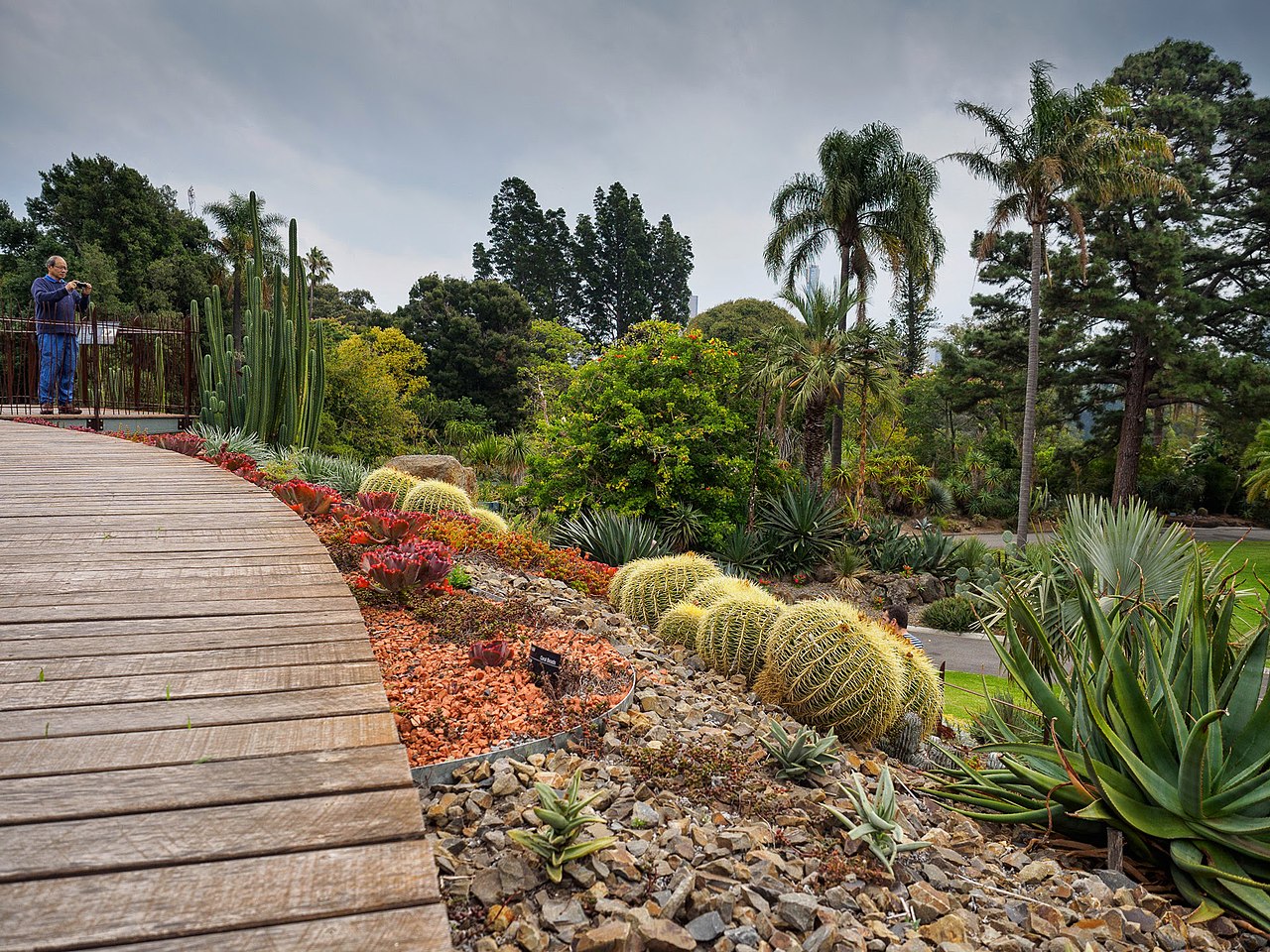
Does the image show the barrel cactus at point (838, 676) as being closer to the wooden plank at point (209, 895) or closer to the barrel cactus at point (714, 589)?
the barrel cactus at point (714, 589)

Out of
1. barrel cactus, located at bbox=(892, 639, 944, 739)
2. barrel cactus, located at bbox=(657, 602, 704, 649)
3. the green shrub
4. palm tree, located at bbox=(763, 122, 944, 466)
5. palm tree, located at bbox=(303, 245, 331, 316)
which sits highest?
palm tree, located at bbox=(303, 245, 331, 316)

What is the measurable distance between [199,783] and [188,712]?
366mm

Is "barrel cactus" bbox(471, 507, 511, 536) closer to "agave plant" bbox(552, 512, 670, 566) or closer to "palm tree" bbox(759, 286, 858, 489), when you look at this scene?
"agave plant" bbox(552, 512, 670, 566)

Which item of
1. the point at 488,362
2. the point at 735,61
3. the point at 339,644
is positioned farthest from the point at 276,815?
the point at 488,362

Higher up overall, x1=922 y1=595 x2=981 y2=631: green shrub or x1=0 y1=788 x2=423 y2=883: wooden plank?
x1=0 y1=788 x2=423 y2=883: wooden plank

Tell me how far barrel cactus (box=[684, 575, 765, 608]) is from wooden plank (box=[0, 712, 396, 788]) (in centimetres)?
349

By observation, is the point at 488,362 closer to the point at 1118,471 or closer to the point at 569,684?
the point at 1118,471

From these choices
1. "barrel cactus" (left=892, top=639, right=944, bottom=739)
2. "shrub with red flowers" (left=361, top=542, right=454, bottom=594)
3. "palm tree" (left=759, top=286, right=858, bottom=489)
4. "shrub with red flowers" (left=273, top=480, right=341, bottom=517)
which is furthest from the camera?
"palm tree" (left=759, top=286, right=858, bottom=489)

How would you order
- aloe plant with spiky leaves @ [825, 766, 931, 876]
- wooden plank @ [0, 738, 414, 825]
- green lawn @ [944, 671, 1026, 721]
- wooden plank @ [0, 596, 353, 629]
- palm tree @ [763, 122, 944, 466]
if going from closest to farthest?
wooden plank @ [0, 738, 414, 825] → wooden plank @ [0, 596, 353, 629] → aloe plant with spiky leaves @ [825, 766, 931, 876] → green lawn @ [944, 671, 1026, 721] → palm tree @ [763, 122, 944, 466]

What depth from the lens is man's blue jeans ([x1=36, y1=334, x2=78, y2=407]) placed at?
10234mm

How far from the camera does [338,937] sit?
1016 millimetres

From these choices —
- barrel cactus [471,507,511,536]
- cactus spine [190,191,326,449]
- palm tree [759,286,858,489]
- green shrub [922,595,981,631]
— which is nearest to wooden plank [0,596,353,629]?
barrel cactus [471,507,511,536]

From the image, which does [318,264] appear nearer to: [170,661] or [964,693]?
[964,693]

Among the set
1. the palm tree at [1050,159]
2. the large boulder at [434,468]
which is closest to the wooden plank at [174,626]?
the large boulder at [434,468]
